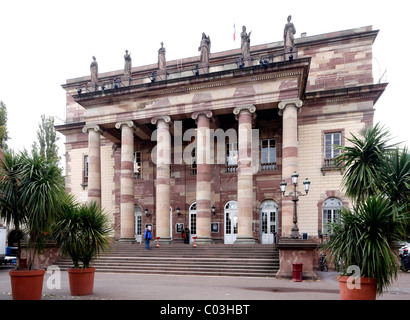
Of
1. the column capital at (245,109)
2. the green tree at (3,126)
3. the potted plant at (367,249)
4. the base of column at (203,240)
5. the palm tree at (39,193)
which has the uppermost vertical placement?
the green tree at (3,126)

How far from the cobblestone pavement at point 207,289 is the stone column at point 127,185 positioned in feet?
28.4

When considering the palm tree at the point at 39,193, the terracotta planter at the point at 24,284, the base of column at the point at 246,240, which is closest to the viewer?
the terracotta planter at the point at 24,284

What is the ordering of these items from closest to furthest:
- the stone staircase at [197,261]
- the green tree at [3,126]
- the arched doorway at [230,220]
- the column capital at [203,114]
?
the stone staircase at [197,261] < the column capital at [203,114] < the arched doorway at [230,220] < the green tree at [3,126]

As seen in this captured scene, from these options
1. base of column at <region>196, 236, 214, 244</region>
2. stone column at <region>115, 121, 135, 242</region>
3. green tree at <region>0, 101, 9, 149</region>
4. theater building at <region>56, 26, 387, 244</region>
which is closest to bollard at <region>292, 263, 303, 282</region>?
theater building at <region>56, 26, 387, 244</region>

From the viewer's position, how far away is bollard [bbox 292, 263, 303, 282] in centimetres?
1580

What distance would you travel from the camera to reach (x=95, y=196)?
26.6 meters

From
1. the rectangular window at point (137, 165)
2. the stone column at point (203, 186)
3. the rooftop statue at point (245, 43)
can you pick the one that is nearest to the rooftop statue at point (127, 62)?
the rectangular window at point (137, 165)

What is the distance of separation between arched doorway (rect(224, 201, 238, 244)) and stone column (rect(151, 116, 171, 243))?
16.3 feet

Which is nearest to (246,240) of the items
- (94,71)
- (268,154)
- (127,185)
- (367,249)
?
(268,154)

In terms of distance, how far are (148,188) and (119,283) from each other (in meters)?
15.3

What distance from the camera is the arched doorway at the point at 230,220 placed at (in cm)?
2692

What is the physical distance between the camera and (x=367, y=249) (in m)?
8.24

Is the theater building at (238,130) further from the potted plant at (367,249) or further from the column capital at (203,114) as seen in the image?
the potted plant at (367,249)

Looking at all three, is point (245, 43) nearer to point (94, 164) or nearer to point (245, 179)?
point (245, 179)
